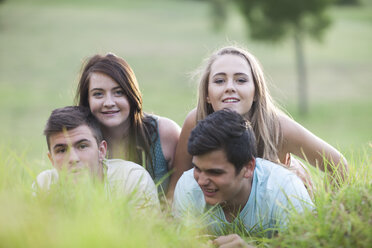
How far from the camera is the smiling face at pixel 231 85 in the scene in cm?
404

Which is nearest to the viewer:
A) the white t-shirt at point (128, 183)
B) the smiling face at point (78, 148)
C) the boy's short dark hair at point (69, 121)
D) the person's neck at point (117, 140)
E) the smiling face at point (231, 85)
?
the white t-shirt at point (128, 183)

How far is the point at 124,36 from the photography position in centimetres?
3155

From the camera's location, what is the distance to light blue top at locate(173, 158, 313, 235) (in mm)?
3057

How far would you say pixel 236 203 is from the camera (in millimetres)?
3299

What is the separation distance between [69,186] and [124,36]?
29.8m

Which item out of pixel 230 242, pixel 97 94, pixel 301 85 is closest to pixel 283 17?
pixel 301 85

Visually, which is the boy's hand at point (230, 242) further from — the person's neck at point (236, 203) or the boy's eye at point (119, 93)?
the boy's eye at point (119, 93)

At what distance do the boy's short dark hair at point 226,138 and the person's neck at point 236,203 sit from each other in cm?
21

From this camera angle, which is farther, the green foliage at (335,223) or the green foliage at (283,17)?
the green foliage at (283,17)

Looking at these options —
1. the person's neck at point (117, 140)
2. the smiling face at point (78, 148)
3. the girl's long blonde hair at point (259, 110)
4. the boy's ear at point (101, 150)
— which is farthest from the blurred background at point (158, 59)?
the smiling face at point (78, 148)

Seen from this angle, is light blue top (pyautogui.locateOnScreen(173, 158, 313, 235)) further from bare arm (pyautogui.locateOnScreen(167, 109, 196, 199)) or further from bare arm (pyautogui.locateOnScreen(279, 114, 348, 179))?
bare arm (pyautogui.locateOnScreen(167, 109, 196, 199))

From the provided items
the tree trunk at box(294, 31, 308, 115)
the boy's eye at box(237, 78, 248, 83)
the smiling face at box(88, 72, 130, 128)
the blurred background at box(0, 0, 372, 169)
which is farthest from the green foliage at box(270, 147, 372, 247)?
the tree trunk at box(294, 31, 308, 115)

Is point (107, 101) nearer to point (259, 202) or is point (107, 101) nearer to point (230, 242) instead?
point (259, 202)

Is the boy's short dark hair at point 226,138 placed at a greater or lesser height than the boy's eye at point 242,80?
lesser
